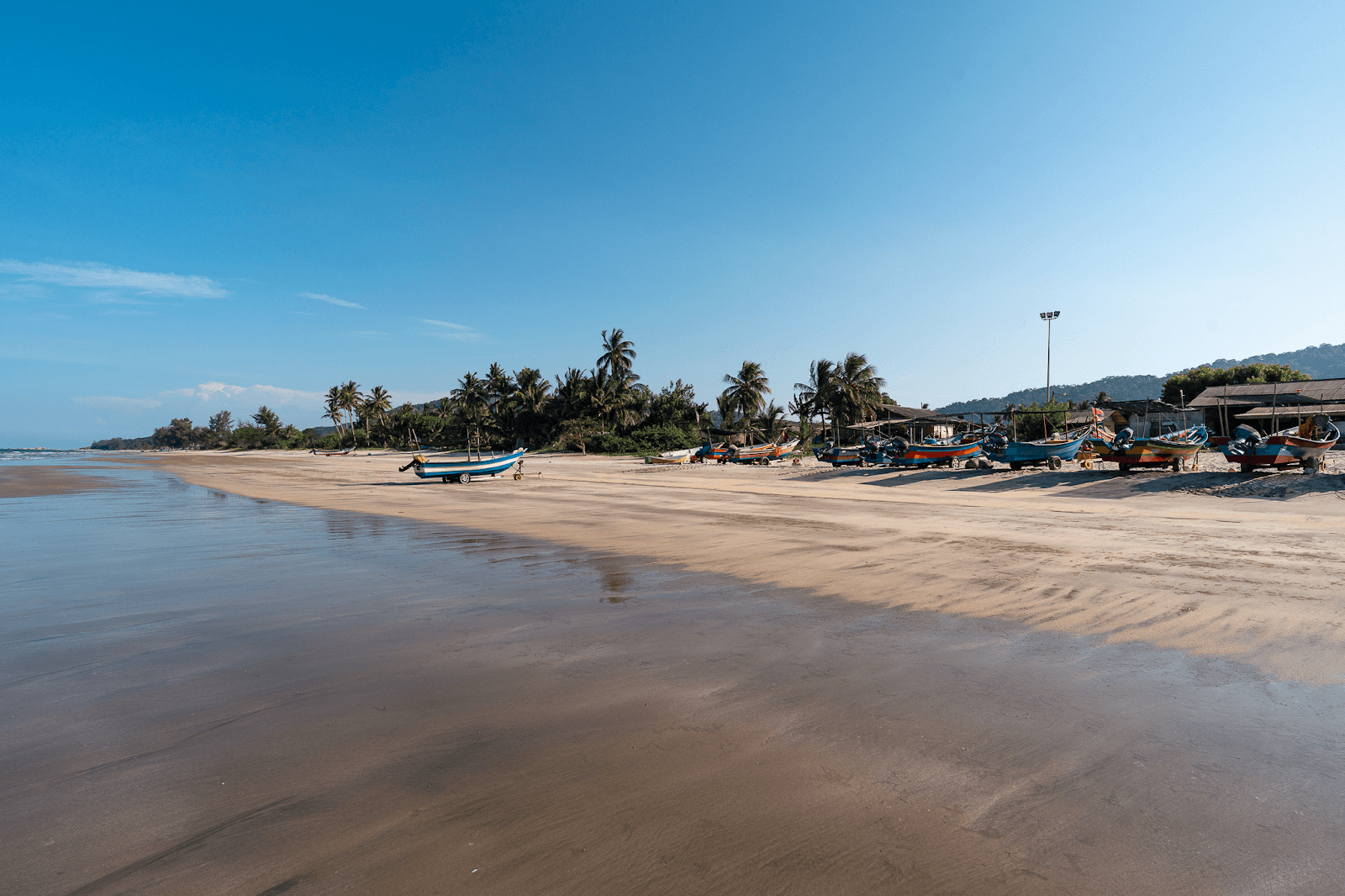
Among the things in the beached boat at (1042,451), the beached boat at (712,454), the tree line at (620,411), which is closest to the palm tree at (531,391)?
the tree line at (620,411)

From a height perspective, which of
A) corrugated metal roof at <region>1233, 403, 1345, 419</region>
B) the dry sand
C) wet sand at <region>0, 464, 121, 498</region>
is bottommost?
the dry sand

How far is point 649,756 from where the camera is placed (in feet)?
12.8

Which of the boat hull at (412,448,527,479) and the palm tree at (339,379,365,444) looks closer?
the boat hull at (412,448,527,479)

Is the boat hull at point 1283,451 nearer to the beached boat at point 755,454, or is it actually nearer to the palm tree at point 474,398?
the beached boat at point 755,454

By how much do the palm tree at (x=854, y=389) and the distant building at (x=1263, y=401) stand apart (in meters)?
23.4

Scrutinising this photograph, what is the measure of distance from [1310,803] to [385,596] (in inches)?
353

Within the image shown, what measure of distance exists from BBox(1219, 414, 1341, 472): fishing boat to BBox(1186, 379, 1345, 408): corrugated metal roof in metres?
28.0

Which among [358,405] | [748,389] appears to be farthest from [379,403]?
[748,389]

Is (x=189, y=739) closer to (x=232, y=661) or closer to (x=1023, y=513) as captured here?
(x=232, y=661)

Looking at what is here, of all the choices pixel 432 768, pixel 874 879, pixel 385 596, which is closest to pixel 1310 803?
pixel 874 879

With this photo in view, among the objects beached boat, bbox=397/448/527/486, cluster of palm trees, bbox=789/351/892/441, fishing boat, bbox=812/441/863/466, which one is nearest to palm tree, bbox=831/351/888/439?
cluster of palm trees, bbox=789/351/892/441

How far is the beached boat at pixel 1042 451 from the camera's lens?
88.8ft

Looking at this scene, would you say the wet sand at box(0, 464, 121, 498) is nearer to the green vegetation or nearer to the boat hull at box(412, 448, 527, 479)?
the boat hull at box(412, 448, 527, 479)

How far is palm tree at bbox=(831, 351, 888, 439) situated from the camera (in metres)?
56.7
